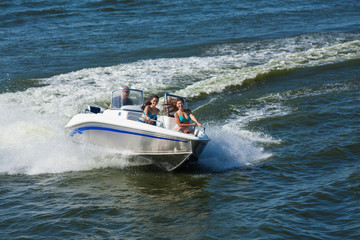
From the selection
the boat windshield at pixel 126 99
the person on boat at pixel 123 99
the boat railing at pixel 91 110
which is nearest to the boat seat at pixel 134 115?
the boat windshield at pixel 126 99

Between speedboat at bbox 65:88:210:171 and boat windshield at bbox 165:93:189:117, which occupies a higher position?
boat windshield at bbox 165:93:189:117

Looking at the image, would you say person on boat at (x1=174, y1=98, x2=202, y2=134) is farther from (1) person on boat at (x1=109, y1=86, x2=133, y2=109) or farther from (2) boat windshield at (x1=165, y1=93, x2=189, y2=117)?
(1) person on boat at (x1=109, y1=86, x2=133, y2=109)

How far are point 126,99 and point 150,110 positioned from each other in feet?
→ 3.17

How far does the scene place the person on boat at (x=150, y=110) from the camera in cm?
986

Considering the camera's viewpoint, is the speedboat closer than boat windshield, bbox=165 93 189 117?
Yes

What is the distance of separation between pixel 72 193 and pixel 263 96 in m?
8.68

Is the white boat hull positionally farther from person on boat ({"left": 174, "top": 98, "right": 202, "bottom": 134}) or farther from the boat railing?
the boat railing

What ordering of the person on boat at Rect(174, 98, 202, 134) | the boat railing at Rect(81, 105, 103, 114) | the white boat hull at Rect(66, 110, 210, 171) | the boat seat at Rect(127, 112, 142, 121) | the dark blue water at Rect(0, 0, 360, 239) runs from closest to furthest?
the dark blue water at Rect(0, 0, 360, 239), the white boat hull at Rect(66, 110, 210, 171), the person on boat at Rect(174, 98, 202, 134), the boat seat at Rect(127, 112, 142, 121), the boat railing at Rect(81, 105, 103, 114)

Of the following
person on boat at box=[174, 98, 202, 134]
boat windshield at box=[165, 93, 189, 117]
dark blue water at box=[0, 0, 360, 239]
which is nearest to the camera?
dark blue water at box=[0, 0, 360, 239]

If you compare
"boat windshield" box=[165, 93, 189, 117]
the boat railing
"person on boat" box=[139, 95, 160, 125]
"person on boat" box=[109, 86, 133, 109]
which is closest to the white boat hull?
"boat windshield" box=[165, 93, 189, 117]

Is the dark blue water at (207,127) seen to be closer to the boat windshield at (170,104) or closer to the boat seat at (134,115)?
the boat seat at (134,115)

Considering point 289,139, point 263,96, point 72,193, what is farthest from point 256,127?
point 72,193

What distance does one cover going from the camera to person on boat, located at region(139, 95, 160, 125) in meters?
9.86

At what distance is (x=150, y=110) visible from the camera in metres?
10.1
